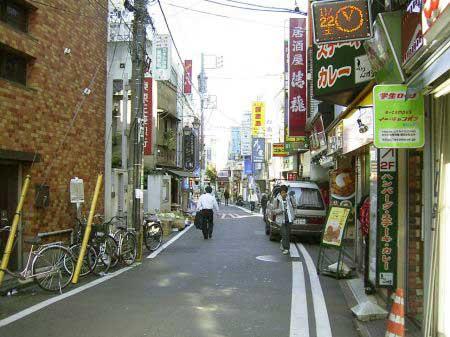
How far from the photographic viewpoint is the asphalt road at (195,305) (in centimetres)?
619

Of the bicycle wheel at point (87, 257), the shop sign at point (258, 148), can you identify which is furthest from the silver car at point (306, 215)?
the shop sign at point (258, 148)

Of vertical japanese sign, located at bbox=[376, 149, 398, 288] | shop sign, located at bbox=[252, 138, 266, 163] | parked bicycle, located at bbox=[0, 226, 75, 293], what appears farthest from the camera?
shop sign, located at bbox=[252, 138, 266, 163]

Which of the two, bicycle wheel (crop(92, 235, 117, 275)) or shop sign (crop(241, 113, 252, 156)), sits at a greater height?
shop sign (crop(241, 113, 252, 156))

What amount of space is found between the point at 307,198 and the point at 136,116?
6.67 metres

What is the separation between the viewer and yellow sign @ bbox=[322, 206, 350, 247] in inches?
388

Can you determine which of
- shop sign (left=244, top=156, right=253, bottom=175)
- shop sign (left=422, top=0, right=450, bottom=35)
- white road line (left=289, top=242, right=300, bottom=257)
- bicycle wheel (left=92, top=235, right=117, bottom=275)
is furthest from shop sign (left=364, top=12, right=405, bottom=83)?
shop sign (left=244, top=156, right=253, bottom=175)

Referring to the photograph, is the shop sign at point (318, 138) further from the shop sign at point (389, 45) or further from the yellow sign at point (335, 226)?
the shop sign at point (389, 45)

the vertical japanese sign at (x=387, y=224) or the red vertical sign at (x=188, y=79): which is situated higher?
the red vertical sign at (x=188, y=79)

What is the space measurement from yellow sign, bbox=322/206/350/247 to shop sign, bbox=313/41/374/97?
235cm

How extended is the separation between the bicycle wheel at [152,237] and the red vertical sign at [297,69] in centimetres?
1159

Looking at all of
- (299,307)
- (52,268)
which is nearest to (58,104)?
(52,268)

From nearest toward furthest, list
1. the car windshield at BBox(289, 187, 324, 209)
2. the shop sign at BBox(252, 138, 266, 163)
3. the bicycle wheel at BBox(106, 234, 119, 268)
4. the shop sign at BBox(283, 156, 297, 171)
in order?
the bicycle wheel at BBox(106, 234, 119, 268)
the car windshield at BBox(289, 187, 324, 209)
the shop sign at BBox(283, 156, 297, 171)
the shop sign at BBox(252, 138, 266, 163)

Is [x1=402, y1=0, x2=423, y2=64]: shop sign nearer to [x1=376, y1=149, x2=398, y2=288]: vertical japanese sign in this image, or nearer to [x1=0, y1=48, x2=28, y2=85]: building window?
[x1=376, y1=149, x2=398, y2=288]: vertical japanese sign

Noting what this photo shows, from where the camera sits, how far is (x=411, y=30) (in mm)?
5984
